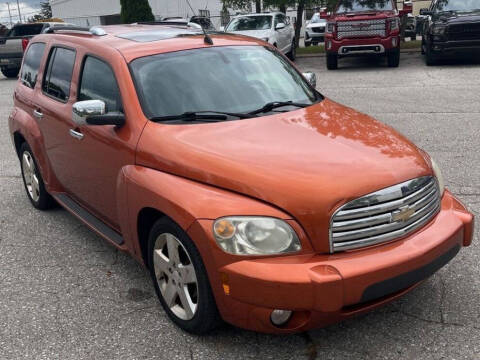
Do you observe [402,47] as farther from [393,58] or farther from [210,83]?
[210,83]

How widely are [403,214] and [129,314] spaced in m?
1.82

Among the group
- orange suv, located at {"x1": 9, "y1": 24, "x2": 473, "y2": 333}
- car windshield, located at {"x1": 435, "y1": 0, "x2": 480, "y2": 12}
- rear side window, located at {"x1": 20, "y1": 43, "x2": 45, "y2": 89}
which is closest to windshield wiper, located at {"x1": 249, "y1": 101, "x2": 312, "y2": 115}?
orange suv, located at {"x1": 9, "y1": 24, "x2": 473, "y2": 333}

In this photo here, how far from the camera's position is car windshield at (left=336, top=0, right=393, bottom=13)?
1477 cm

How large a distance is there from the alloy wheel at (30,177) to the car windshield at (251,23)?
1209cm

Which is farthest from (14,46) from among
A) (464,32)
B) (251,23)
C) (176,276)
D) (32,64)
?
(176,276)

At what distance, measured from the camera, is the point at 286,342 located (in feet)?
10.1

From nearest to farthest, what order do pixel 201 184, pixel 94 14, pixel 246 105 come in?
pixel 201 184 → pixel 246 105 → pixel 94 14

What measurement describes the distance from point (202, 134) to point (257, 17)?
48.8ft

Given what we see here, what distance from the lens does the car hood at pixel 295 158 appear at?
2738 mm

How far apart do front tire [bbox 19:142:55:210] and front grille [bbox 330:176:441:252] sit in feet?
11.3

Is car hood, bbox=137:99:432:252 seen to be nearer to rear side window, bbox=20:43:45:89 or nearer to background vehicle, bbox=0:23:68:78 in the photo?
rear side window, bbox=20:43:45:89

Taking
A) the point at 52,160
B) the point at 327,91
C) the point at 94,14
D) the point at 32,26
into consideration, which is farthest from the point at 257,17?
the point at 94,14

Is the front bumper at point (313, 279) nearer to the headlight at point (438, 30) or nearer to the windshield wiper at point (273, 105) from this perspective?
the windshield wiper at point (273, 105)

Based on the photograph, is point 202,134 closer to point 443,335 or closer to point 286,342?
point 286,342
